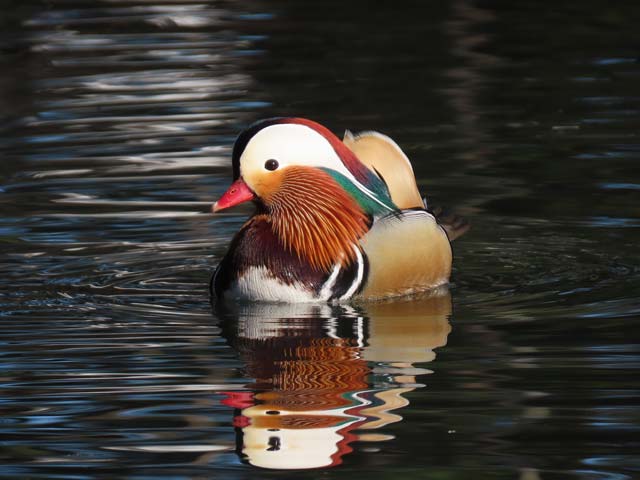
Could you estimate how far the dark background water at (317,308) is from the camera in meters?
5.76

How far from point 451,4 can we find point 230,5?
7.02 ft

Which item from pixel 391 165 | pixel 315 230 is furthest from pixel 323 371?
pixel 391 165

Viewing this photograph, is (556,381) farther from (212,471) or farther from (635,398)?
(212,471)

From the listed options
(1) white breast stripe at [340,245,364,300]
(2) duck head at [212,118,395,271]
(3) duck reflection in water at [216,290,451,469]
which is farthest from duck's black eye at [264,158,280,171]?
(3) duck reflection in water at [216,290,451,469]

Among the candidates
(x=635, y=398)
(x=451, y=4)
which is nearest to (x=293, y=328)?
(x=635, y=398)

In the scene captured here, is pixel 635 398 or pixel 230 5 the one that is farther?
pixel 230 5

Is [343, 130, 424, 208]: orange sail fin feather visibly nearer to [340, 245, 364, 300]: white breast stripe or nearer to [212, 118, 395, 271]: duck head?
[212, 118, 395, 271]: duck head

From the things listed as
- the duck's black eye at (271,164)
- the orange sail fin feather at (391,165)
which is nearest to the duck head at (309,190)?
the duck's black eye at (271,164)

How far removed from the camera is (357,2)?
52.3ft

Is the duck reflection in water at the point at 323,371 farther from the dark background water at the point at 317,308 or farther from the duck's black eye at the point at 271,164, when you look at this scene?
the duck's black eye at the point at 271,164

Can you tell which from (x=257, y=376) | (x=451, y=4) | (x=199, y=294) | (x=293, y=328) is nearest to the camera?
(x=257, y=376)

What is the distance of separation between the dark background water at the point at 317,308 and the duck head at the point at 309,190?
37 centimetres

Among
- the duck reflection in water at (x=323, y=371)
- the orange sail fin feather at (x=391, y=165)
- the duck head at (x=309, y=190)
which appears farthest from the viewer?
the orange sail fin feather at (x=391, y=165)

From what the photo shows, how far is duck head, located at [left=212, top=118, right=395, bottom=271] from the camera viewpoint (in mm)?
7617
